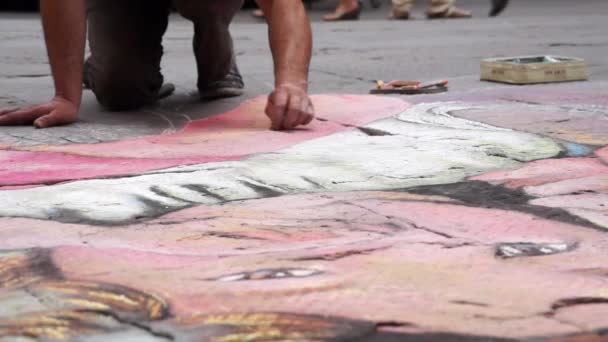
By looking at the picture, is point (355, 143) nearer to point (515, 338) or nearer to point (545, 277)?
point (545, 277)

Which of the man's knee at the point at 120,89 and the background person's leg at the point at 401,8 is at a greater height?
the man's knee at the point at 120,89

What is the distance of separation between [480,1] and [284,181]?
9.11 m

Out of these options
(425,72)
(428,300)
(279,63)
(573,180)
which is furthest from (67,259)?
(425,72)

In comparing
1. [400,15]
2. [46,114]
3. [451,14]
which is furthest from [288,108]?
[451,14]

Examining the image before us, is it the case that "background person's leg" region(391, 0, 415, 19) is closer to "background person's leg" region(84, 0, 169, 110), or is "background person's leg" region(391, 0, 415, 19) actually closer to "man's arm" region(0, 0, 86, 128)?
"background person's leg" region(84, 0, 169, 110)

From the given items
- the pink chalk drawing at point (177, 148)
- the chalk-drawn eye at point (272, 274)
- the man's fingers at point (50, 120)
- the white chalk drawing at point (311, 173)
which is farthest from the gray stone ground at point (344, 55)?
the chalk-drawn eye at point (272, 274)

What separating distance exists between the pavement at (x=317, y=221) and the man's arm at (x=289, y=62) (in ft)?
0.19

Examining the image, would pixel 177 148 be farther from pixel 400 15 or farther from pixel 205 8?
pixel 400 15

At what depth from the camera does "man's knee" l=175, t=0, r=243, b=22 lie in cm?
336

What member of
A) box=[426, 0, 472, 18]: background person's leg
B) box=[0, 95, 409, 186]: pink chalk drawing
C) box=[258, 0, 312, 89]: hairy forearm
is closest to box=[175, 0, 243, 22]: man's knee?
box=[0, 95, 409, 186]: pink chalk drawing

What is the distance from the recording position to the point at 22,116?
284 cm

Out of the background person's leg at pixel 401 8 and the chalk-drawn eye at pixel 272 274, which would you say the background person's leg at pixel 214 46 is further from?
the background person's leg at pixel 401 8

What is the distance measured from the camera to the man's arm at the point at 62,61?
2744 mm

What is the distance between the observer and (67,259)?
150 centimetres
